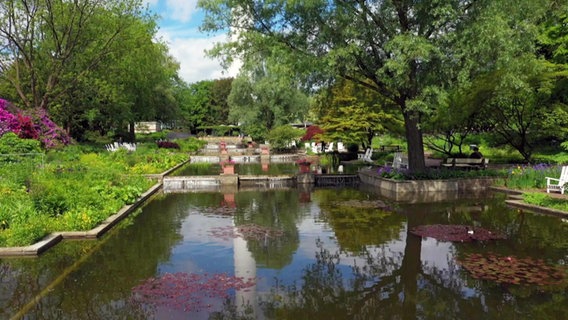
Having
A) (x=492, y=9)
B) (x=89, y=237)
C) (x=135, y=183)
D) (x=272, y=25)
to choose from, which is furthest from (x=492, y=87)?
(x=89, y=237)

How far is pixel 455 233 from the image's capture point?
12.0m

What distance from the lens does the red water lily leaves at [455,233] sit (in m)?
11.5

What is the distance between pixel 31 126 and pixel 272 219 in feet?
63.4

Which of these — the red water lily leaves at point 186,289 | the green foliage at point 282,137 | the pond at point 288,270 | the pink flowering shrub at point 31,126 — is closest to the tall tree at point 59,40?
the pink flowering shrub at point 31,126

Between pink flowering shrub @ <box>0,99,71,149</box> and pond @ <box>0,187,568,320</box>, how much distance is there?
1583cm

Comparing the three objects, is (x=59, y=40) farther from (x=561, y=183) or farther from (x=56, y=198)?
(x=561, y=183)

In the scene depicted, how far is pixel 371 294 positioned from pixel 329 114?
26.0m

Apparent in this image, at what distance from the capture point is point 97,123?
151ft

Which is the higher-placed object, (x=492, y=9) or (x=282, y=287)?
(x=492, y=9)

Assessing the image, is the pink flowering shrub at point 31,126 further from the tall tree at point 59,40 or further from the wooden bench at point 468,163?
the wooden bench at point 468,163

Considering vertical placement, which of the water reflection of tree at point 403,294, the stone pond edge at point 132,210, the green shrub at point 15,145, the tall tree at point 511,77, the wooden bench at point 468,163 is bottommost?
the water reflection of tree at point 403,294

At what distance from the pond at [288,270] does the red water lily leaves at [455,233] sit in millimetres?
366

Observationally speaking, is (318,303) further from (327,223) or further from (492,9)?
(492,9)

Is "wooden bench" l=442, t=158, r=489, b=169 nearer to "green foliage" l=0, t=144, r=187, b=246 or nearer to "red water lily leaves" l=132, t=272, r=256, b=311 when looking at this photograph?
"green foliage" l=0, t=144, r=187, b=246
